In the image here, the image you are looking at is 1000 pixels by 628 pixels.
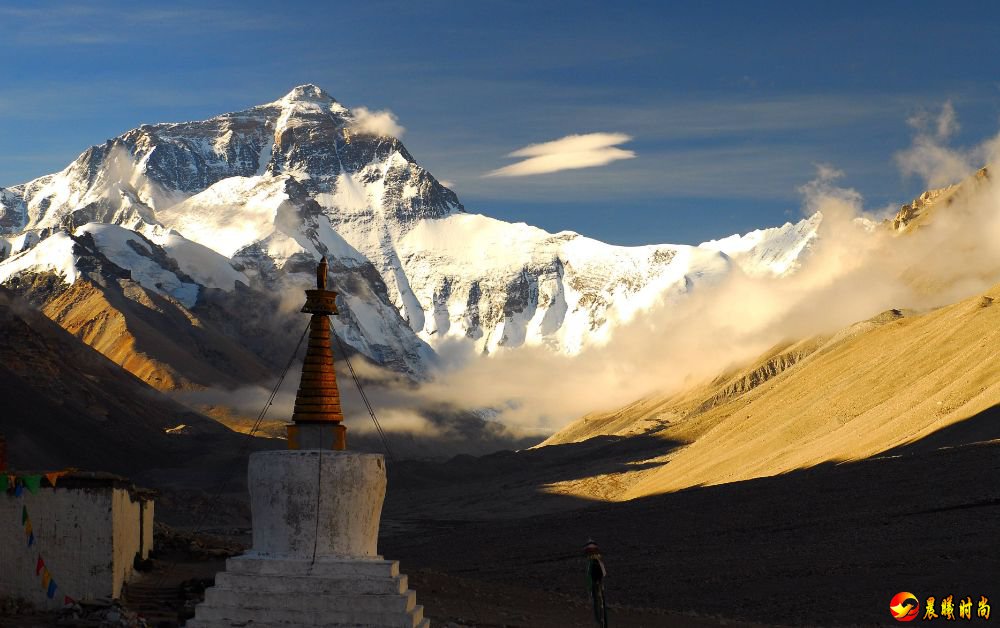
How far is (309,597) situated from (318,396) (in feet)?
8.77

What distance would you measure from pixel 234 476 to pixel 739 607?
240ft

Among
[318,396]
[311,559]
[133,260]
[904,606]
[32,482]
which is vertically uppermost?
[133,260]

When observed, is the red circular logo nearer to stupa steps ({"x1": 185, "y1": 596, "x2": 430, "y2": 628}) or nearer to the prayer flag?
stupa steps ({"x1": 185, "y1": 596, "x2": 430, "y2": 628})

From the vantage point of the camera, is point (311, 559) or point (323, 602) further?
point (311, 559)

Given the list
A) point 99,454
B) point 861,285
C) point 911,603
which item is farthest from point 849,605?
point 861,285

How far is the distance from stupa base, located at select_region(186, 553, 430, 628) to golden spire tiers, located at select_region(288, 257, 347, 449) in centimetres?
163

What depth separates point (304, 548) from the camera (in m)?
17.6

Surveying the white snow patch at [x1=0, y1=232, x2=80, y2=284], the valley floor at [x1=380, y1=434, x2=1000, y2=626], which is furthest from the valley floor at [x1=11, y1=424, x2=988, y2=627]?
the white snow patch at [x1=0, y1=232, x2=80, y2=284]

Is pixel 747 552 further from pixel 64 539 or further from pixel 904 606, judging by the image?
pixel 64 539

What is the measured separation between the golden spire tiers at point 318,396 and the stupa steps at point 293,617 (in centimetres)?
214

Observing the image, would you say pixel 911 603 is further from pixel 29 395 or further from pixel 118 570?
pixel 29 395

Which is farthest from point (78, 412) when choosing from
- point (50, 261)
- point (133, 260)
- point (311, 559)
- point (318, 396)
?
point (133, 260)

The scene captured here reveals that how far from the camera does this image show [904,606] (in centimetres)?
2831

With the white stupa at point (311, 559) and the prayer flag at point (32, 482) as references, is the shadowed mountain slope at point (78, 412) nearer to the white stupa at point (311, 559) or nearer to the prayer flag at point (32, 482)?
the prayer flag at point (32, 482)
